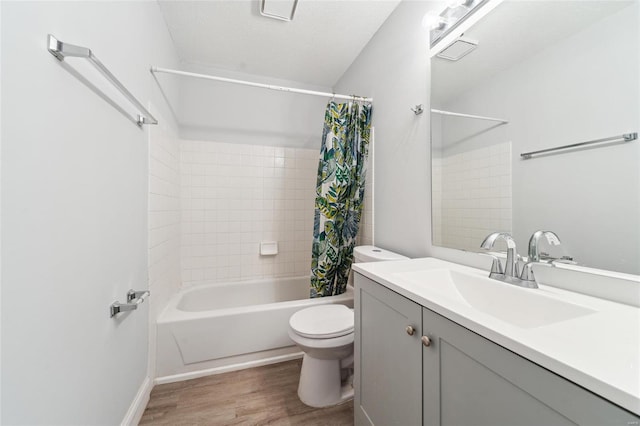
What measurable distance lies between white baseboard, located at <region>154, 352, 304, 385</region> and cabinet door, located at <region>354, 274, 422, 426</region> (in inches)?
31.6

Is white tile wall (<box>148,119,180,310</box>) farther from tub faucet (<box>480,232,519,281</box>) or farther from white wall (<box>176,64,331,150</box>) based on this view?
tub faucet (<box>480,232,519,281</box>)

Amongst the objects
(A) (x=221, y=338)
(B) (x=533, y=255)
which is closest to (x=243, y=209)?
(A) (x=221, y=338)

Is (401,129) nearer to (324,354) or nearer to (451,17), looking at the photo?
(451,17)

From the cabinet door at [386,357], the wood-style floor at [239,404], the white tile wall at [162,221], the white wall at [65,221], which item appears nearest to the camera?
the white wall at [65,221]

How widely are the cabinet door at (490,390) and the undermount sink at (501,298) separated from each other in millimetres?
141

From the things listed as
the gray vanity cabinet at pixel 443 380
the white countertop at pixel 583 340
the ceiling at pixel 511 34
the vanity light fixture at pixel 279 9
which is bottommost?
the gray vanity cabinet at pixel 443 380

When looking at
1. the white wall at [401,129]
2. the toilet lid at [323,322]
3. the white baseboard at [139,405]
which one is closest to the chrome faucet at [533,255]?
the white wall at [401,129]

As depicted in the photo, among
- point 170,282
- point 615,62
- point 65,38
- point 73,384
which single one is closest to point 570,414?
point 615,62

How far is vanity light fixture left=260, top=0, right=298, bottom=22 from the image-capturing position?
1.60 meters

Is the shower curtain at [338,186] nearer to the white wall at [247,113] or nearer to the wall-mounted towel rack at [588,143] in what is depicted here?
the white wall at [247,113]

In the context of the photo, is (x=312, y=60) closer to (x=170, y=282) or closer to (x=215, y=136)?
(x=215, y=136)

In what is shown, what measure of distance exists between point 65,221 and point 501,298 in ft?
4.81

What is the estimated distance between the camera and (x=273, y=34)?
1.94 metres

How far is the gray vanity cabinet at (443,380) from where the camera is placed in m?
0.46
